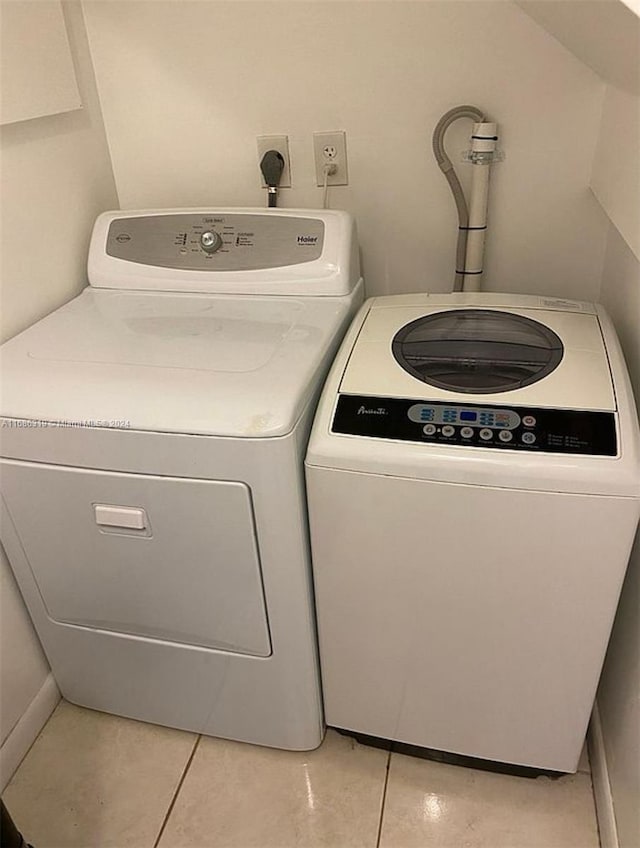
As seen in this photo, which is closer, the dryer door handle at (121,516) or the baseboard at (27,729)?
the dryer door handle at (121,516)

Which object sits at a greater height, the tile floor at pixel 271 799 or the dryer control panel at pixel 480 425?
the dryer control panel at pixel 480 425

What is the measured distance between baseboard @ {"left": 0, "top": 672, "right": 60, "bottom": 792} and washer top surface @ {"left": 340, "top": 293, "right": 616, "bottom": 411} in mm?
1034

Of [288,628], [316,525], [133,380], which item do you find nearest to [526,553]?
[316,525]

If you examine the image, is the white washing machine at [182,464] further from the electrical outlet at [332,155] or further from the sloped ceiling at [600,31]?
the sloped ceiling at [600,31]

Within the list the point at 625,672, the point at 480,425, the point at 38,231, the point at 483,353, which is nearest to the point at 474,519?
the point at 480,425

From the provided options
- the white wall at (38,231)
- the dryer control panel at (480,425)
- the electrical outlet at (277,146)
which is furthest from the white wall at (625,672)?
the white wall at (38,231)

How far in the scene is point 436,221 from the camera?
1.58 m

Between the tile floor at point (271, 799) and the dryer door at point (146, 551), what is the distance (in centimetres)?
34

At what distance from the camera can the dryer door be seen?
44.9 inches

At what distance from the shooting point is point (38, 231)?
56.6 inches

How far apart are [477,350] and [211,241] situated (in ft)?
2.02

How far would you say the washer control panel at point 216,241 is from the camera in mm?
1452

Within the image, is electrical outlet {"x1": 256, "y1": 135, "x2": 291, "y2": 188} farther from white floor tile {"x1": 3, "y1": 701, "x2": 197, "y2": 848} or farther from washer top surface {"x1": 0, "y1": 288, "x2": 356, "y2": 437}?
white floor tile {"x1": 3, "y1": 701, "x2": 197, "y2": 848}

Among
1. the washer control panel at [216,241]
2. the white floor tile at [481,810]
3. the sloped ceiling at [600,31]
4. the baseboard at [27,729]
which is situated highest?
the sloped ceiling at [600,31]
